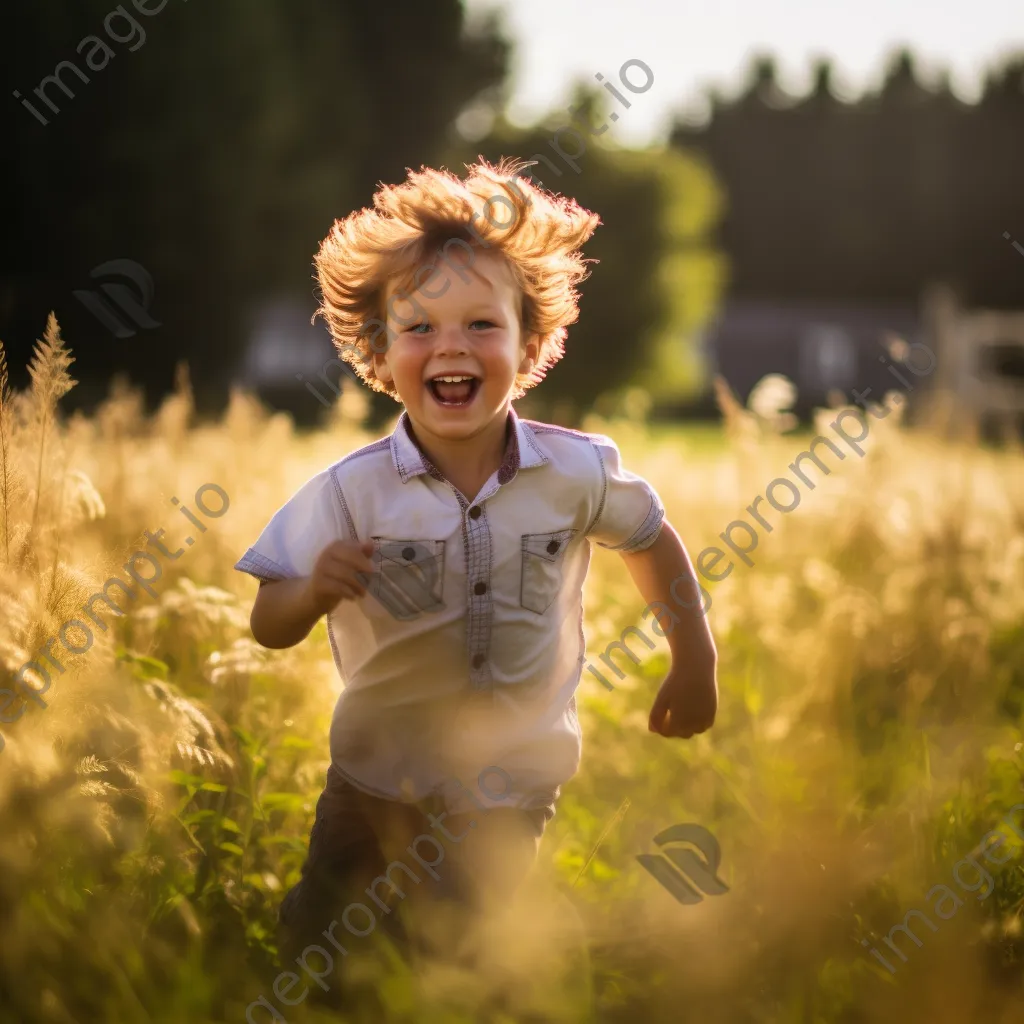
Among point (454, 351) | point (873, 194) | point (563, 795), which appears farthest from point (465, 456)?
point (873, 194)

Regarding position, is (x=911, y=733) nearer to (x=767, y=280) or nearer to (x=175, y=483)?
(x=175, y=483)

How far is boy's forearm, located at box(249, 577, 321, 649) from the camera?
6.63 feet

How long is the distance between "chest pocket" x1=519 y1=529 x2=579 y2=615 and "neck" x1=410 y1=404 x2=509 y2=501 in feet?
0.55

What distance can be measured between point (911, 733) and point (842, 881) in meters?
1.59

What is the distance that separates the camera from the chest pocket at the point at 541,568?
2252 millimetres

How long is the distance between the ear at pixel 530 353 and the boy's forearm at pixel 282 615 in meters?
0.77

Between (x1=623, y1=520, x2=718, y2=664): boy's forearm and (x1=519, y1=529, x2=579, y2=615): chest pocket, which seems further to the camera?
(x1=623, y1=520, x2=718, y2=664): boy's forearm

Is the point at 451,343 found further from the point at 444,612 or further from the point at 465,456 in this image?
the point at 444,612

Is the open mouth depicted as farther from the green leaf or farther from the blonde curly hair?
the green leaf

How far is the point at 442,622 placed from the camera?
2.21 meters

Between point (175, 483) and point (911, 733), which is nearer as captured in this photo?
point (911, 733)

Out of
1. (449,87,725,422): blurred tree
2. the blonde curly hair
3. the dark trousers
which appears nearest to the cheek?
the blonde curly hair

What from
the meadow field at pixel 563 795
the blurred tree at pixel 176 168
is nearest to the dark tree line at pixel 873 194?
the blurred tree at pixel 176 168

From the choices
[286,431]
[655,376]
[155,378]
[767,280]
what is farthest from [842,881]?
[767,280]
